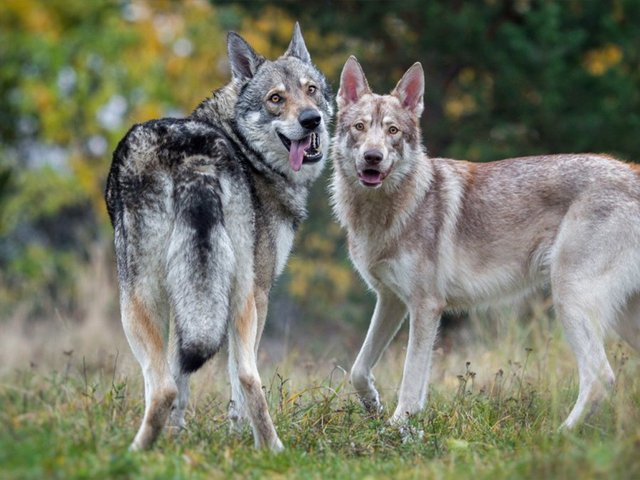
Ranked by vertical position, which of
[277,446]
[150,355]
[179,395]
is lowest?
[277,446]

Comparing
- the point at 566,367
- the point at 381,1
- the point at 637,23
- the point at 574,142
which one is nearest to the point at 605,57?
the point at 637,23

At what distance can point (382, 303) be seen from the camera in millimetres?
6402

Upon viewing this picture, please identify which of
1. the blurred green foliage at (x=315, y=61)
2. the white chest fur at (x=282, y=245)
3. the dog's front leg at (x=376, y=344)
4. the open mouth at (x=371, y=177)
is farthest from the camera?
the blurred green foliage at (x=315, y=61)

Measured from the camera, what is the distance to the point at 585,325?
580cm

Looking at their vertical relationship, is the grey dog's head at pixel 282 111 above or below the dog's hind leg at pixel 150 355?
above

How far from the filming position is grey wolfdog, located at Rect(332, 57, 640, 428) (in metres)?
5.85

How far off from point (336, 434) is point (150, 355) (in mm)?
1331

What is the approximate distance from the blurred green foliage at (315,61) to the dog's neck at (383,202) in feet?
16.0

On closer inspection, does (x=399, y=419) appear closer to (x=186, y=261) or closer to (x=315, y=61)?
(x=186, y=261)

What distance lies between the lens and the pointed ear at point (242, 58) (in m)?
6.33

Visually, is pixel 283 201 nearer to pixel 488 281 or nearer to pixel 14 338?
pixel 488 281

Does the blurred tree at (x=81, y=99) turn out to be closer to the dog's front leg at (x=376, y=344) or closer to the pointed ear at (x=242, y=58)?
the pointed ear at (x=242, y=58)

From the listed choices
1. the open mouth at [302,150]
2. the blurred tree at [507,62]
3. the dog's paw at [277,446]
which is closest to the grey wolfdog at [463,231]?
the open mouth at [302,150]

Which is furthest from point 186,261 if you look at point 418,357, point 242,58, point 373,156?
point 242,58
